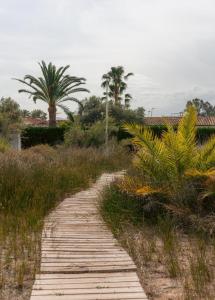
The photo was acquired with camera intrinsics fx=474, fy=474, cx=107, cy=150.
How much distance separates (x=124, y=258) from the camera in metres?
4.92

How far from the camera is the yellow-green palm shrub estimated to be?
7062mm

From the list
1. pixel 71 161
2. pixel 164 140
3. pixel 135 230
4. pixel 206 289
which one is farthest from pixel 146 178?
pixel 71 161

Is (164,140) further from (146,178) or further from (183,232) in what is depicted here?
(183,232)

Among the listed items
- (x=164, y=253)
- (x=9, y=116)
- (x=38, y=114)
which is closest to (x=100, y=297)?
(x=164, y=253)

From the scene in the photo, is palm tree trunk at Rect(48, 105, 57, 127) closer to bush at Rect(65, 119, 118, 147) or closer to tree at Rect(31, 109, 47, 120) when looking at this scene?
bush at Rect(65, 119, 118, 147)

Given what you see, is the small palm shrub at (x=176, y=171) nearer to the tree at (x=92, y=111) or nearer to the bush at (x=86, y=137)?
the bush at (x=86, y=137)

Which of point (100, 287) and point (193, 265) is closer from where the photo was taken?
point (100, 287)

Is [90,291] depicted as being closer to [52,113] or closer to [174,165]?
[174,165]

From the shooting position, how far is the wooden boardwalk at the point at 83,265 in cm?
389

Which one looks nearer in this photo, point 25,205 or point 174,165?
point 25,205

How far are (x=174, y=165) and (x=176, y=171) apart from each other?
10 cm

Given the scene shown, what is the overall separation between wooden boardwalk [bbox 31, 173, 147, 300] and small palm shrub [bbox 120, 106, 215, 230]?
3.23 ft

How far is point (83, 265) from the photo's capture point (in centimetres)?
465

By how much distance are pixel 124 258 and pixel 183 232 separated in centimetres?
182
